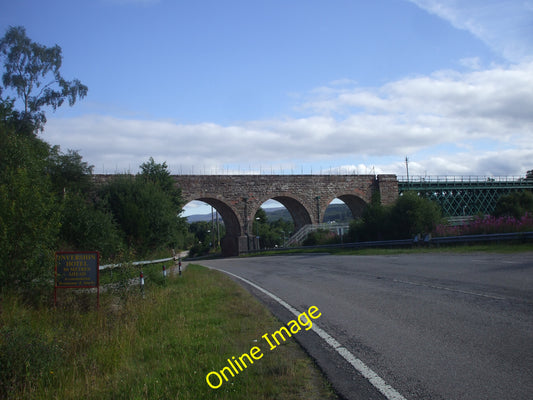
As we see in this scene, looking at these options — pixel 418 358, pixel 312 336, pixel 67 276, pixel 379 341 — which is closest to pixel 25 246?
pixel 67 276

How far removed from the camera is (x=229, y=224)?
44.7 m

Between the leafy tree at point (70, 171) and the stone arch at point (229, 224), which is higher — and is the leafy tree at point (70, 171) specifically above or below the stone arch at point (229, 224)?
above

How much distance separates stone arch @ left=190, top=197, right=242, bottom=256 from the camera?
41719 mm

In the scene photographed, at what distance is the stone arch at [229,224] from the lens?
4172cm

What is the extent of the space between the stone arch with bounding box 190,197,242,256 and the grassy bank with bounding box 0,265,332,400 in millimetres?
31538

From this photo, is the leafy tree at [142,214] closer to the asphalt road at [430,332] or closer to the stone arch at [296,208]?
the asphalt road at [430,332]

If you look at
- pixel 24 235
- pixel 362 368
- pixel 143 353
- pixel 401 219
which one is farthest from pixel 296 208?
pixel 362 368

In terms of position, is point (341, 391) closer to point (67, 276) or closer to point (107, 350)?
point (107, 350)

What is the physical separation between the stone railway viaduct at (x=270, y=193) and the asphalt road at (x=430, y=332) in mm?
30252

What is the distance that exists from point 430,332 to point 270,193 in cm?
3730

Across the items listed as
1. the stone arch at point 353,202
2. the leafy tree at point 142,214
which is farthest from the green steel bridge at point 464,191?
the leafy tree at point 142,214

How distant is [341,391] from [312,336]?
82.1 inches

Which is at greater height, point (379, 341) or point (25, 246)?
point (25, 246)

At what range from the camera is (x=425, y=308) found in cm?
736
